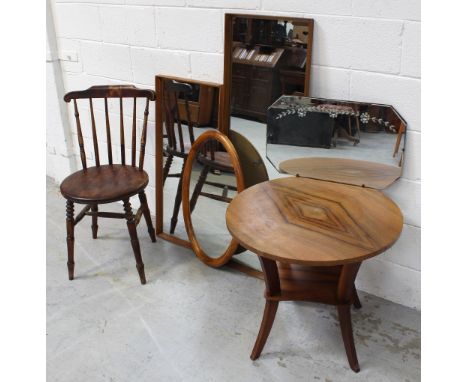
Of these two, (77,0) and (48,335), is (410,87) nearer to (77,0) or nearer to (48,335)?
(48,335)

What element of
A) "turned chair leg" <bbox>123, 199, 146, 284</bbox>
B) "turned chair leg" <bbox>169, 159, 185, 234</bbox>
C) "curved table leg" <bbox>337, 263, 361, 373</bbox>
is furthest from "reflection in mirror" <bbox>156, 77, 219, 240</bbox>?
"curved table leg" <bbox>337, 263, 361, 373</bbox>

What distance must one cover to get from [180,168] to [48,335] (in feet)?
3.28

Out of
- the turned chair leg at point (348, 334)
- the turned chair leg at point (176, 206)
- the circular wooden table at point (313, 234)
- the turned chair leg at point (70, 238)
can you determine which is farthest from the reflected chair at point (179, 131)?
the turned chair leg at point (348, 334)

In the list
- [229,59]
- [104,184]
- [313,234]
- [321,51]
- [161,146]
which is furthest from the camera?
[161,146]

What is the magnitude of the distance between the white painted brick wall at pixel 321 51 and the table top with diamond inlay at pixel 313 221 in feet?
0.85

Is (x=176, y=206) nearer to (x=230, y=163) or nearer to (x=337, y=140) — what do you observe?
(x=230, y=163)

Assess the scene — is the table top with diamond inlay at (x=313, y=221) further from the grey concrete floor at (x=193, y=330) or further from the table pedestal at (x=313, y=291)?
the grey concrete floor at (x=193, y=330)

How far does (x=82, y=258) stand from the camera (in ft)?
7.54

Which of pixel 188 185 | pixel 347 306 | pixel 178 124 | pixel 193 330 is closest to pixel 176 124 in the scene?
pixel 178 124

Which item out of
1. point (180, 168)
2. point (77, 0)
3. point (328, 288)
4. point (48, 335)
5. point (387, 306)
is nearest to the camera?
point (328, 288)

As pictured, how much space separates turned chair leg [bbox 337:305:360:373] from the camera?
5.10ft

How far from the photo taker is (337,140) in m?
1.73

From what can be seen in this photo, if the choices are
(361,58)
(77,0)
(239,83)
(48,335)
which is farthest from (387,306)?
(77,0)

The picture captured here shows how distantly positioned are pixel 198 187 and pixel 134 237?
15.9 inches
